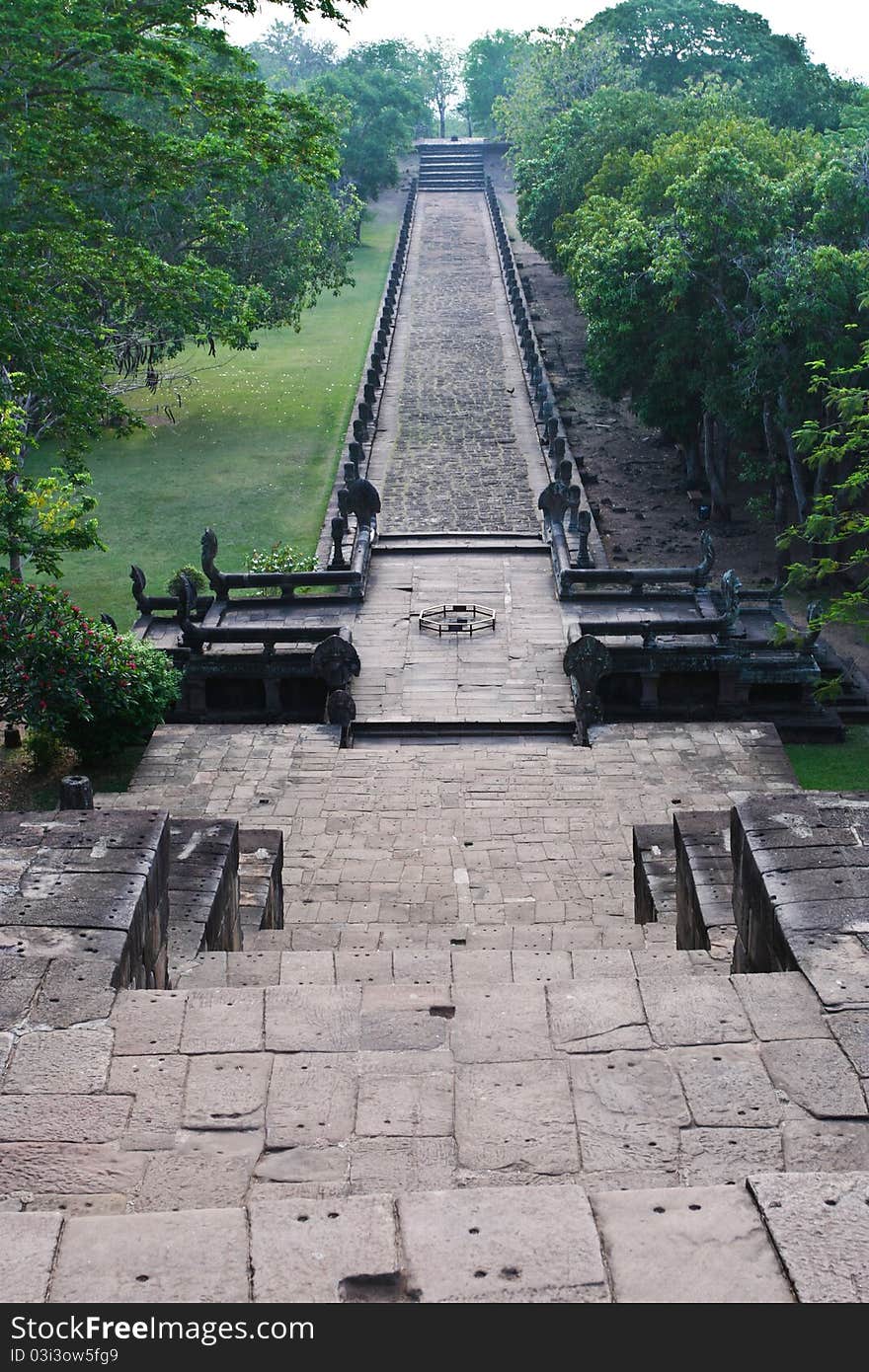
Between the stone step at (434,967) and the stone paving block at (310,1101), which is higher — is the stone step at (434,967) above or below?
below

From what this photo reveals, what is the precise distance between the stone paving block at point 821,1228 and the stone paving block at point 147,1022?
2.87m

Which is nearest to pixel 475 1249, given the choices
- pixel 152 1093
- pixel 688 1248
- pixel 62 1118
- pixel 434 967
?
pixel 688 1248

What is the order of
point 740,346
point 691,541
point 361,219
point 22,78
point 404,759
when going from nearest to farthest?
1. point 404,759
2. point 22,78
3. point 740,346
4. point 691,541
5. point 361,219

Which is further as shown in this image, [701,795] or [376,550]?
[376,550]

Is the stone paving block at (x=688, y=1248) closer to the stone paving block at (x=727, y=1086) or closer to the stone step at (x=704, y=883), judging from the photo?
the stone paving block at (x=727, y=1086)

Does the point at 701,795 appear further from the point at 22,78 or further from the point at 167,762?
the point at 22,78

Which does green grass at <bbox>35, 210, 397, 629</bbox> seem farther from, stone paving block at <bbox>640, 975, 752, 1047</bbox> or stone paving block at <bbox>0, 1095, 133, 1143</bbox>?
stone paving block at <bbox>0, 1095, 133, 1143</bbox>

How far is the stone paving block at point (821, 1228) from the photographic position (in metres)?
4.46

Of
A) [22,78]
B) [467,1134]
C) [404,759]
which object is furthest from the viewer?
[22,78]

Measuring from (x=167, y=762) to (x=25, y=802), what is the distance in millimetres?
2193

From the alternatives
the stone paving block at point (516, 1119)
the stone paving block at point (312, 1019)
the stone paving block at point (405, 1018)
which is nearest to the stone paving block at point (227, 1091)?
the stone paving block at point (312, 1019)

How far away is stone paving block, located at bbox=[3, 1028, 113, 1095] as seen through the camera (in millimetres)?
6027

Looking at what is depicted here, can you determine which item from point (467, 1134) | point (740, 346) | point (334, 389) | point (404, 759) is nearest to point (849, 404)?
point (404, 759)

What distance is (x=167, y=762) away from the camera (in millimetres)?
17109
